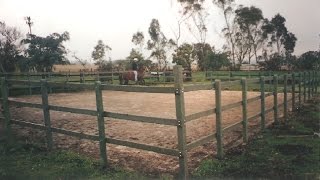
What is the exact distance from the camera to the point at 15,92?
22.8m

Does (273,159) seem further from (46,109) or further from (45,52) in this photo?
(45,52)

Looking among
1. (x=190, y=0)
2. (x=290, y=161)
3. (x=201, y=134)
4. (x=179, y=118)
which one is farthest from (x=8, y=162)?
A: (x=190, y=0)

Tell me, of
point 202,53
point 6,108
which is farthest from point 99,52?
point 6,108

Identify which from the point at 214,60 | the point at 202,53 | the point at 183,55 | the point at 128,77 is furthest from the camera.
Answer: the point at 202,53

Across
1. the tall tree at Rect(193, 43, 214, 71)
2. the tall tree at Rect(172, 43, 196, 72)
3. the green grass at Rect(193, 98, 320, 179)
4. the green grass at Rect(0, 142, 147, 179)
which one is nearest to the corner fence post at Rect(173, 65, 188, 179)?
the green grass at Rect(193, 98, 320, 179)

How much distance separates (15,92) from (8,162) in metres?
17.4

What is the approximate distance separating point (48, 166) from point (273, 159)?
3863 millimetres

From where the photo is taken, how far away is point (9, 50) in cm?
4091

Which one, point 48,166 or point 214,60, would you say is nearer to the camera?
point 48,166

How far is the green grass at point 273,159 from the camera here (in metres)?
5.45

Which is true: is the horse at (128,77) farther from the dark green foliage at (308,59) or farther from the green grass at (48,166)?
the dark green foliage at (308,59)

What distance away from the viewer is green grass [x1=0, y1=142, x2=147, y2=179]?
18.6ft

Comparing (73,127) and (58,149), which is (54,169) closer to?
(58,149)

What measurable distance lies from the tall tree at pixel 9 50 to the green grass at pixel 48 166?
30758mm
